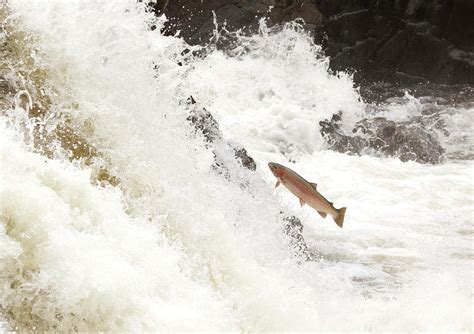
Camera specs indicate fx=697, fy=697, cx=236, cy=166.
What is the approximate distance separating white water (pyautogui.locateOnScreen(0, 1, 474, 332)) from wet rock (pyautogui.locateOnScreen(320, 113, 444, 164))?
6.98 ft

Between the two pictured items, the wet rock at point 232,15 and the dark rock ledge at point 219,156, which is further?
the wet rock at point 232,15

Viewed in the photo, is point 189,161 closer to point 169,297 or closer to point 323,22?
point 169,297

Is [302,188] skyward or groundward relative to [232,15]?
groundward

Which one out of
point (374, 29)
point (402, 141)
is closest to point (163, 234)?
point (402, 141)

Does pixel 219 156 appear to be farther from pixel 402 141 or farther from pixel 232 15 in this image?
pixel 232 15

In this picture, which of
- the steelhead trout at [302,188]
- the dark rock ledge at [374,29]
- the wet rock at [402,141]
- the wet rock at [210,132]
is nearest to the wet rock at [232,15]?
the dark rock ledge at [374,29]

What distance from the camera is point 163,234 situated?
3555 millimetres

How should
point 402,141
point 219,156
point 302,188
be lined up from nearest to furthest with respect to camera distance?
point 302,188, point 219,156, point 402,141

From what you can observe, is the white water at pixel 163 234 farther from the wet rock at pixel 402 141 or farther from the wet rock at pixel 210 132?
the wet rock at pixel 402 141

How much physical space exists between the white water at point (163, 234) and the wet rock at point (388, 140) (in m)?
2.13

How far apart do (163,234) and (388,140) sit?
706 cm

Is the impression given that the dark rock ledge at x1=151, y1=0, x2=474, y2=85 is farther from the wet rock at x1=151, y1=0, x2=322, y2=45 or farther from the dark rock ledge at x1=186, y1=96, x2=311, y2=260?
the dark rock ledge at x1=186, y1=96, x2=311, y2=260

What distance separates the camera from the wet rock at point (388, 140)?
9.73 meters

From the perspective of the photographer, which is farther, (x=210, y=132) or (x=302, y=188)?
(x=210, y=132)
